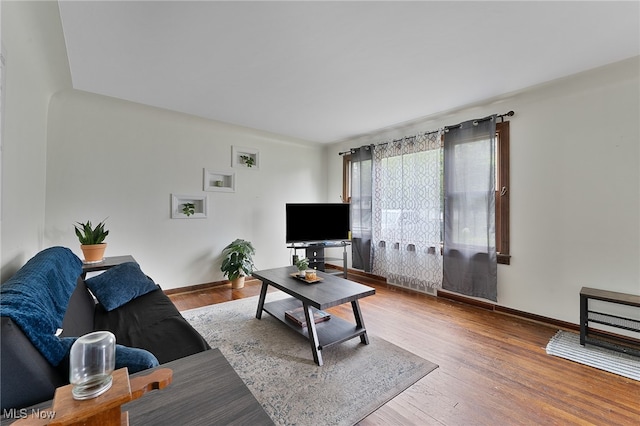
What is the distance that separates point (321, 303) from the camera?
1963 millimetres

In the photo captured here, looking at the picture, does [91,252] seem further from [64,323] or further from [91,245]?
[64,323]

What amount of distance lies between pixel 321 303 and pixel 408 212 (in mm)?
2290

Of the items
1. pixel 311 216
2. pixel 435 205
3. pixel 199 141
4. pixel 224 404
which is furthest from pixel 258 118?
pixel 224 404

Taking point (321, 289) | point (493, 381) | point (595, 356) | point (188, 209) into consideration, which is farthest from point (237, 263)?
point (595, 356)

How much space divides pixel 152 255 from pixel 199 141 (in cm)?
167

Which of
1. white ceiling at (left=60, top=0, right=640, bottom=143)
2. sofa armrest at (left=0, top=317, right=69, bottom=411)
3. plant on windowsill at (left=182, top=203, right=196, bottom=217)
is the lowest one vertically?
sofa armrest at (left=0, top=317, right=69, bottom=411)

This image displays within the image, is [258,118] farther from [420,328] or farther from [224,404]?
[224,404]

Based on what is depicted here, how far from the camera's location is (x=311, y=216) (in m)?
4.14

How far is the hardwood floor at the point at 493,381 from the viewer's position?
1.53 meters

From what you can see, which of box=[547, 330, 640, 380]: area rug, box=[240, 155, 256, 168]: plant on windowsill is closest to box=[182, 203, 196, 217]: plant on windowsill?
box=[240, 155, 256, 168]: plant on windowsill

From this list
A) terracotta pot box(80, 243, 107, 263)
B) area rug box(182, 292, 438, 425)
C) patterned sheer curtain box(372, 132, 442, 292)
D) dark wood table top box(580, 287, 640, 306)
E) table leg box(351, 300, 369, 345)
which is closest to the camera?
area rug box(182, 292, 438, 425)

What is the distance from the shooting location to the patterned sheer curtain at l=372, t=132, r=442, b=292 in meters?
3.50

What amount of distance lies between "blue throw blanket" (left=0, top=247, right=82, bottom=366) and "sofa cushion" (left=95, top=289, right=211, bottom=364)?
1.33 ft

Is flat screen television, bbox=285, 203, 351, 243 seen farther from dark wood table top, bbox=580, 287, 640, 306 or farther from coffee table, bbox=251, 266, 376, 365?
dark wood table top, bbox=580, 287, 640, 306
